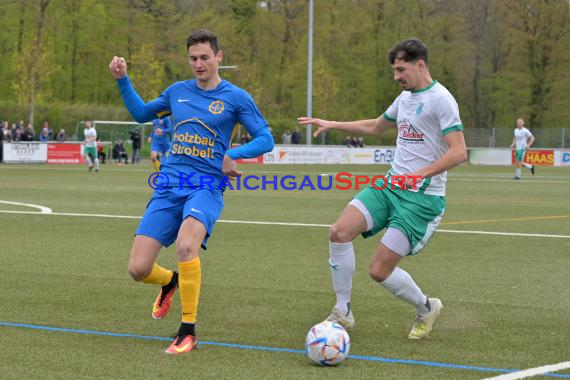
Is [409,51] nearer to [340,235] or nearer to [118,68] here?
[340,235]

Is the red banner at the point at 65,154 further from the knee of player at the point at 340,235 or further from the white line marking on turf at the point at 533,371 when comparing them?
the white line marking on turf at the point at 533,371

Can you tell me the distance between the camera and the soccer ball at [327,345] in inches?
247

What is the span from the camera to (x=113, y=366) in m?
6.17

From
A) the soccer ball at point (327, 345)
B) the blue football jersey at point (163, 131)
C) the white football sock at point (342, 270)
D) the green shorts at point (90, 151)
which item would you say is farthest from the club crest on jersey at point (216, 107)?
the green shorts at point (90, 151)

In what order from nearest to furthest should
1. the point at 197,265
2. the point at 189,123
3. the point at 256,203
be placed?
the point at 197,265, the point at 189,123, the point at 256,203

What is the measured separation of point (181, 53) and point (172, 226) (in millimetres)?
61339

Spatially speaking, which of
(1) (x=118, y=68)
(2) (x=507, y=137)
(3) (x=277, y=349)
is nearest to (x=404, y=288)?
(3) (x=277, y=349)

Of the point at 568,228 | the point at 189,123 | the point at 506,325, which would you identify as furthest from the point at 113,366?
the point at 568,228

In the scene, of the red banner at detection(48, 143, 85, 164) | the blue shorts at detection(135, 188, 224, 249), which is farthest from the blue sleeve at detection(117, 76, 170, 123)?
the red banner at detection(48, 143, 85, 164)

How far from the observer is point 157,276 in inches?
301

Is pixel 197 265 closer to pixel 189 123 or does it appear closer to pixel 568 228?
pixel 189 123

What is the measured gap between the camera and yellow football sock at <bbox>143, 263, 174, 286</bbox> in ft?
24.9

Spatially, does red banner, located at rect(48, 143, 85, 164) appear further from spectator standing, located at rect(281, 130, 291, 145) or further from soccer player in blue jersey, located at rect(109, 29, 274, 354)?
soccer player in blue jersey, located at rect(109, 29, 274, 354)

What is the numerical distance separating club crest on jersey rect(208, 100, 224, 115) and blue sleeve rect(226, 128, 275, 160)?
291 millimetres
